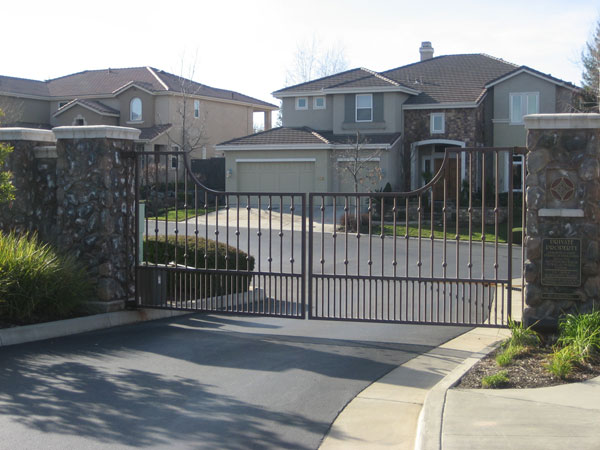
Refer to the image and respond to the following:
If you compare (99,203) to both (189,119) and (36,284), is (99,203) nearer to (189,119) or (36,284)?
(36,284)

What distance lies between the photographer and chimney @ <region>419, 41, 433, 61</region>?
4425 cm

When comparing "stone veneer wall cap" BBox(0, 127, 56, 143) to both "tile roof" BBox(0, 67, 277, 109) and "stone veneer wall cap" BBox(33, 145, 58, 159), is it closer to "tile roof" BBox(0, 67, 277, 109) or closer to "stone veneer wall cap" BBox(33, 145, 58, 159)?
"stone veneer wall cap" BBox(33, 145, 58, 159)

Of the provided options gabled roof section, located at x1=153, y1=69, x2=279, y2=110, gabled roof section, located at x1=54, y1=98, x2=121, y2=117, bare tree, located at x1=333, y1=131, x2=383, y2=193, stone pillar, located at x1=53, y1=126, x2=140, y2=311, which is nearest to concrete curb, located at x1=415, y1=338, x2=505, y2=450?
stone pillar, located at x1=53, y1=126, x2=140, y2=311

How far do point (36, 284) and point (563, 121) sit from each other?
7.17 meters

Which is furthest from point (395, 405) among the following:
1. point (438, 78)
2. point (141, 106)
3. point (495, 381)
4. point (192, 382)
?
point (141, 106)

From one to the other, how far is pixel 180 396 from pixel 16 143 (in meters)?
6.04

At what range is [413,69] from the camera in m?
41.6

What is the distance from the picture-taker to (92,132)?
1060 centimetres

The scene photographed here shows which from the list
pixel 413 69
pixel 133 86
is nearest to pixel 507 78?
pixel 413 69

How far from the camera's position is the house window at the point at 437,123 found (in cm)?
3678

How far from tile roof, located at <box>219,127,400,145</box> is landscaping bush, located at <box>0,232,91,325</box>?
25761 millimetres

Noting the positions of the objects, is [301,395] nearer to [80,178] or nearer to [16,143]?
[80,178]

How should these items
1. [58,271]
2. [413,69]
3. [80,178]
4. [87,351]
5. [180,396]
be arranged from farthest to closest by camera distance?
1. [413,69]
2. [80,178]
3. [58,271]
4. [87,351]
5. [180,396]

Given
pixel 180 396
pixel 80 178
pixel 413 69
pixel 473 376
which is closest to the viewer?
pixel 180 396
